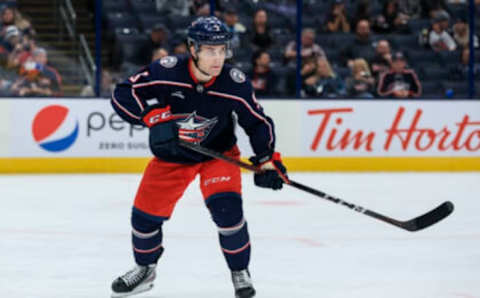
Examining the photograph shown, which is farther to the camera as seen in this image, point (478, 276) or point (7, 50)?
point (7, 50)

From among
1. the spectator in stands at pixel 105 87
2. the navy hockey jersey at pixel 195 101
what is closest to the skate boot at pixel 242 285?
the navy hockey jersey at pixel 195 101

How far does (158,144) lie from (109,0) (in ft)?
21.0

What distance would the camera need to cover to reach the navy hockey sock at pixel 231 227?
374 cm

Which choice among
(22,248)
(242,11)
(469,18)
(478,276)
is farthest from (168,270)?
(469,18)

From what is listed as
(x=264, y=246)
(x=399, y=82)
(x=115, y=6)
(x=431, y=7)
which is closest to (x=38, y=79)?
(x=115, y=6)

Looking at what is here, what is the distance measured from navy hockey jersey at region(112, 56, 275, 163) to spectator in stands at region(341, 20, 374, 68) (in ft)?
21.4

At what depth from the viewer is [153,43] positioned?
974 centimetres

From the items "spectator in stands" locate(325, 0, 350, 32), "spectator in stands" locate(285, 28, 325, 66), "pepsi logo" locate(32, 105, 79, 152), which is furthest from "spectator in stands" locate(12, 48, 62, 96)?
"spectator in stands" locate(325, 0, 350, 32)

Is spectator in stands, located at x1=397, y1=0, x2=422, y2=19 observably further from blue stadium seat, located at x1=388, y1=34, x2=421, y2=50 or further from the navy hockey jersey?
the navy hockey jersey

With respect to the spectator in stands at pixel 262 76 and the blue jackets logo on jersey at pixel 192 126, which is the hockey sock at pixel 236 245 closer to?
the blue jackets logo on jersey at pixel 192 126

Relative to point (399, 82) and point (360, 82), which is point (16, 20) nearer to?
point (360, 82)

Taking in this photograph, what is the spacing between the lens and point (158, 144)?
364cm

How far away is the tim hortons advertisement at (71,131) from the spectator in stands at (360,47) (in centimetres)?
230

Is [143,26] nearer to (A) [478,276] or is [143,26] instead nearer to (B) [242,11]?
(B) [242,11]
